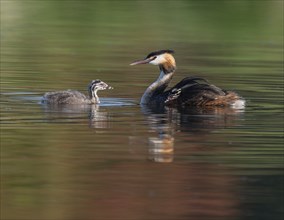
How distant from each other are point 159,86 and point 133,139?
452cm

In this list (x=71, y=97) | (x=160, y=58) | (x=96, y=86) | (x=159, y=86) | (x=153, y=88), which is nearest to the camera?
(x=71, y=97)

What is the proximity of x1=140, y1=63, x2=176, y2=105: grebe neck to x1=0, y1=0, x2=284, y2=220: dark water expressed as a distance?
8.4 inches

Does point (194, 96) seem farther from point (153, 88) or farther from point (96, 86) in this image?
point (96, 86)

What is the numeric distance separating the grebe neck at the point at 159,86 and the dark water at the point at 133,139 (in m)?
0.21

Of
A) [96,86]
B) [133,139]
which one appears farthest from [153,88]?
[133,139]

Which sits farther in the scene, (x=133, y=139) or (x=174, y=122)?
(x=174, y=122)

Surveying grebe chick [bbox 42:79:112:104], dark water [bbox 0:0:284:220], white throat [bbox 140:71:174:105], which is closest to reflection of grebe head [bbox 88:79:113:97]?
grebe chick [bbox 42:79:112:104]

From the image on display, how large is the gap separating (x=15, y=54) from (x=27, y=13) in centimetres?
1396

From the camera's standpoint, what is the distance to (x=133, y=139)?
46.3ft

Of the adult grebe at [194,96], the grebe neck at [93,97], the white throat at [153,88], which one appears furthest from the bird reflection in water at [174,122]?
the grebe neck at [93,97]

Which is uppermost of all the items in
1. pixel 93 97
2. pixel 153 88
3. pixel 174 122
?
pixel 153 88

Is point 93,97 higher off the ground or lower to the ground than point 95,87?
lower

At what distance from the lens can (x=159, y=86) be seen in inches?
731

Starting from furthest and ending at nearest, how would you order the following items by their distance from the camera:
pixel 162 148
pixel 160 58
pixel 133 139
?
pixel 160 58 → pixel 133 139 → pixel 162 148
